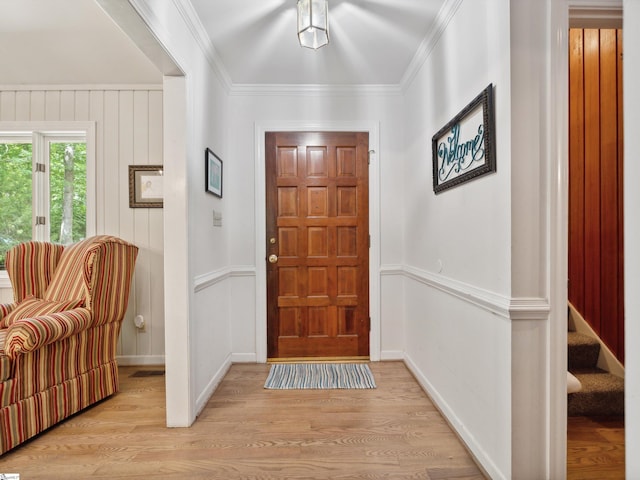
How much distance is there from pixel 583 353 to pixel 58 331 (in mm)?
3209

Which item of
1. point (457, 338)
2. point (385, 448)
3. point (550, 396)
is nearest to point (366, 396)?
point (385, 448)

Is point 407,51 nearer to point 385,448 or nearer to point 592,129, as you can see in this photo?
point 592,129

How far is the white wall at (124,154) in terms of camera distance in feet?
9.62

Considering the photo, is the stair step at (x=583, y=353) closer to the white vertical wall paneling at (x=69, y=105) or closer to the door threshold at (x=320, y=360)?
the door threshold at (x=320, y=360)

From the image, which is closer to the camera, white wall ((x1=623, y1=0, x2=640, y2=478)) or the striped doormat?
Result: white wall ((x1=623, y1=0, x2=640, y2=478))

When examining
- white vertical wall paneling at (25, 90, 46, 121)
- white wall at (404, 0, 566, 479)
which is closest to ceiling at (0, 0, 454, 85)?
white vertical wall paneling at (25, 90, 46, 121)

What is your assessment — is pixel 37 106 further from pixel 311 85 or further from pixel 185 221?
pixel 311 85

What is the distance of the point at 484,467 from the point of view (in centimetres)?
157

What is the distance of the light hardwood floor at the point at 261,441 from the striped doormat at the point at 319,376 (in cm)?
11

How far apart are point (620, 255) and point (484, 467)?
154 centimetres

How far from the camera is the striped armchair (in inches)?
70.0

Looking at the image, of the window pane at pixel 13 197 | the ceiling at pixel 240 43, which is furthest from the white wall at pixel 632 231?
the window pane at pixel 13 197

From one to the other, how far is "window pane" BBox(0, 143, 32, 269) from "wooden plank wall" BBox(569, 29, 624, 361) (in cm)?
445

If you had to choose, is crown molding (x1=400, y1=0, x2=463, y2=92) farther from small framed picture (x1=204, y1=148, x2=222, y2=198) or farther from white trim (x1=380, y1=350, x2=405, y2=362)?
white trim (x1=380, y1=350, x2=405, y2=362)
